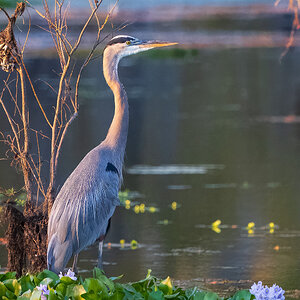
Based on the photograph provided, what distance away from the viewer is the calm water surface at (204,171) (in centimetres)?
754

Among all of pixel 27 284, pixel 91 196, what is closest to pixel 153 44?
pixel 91 196

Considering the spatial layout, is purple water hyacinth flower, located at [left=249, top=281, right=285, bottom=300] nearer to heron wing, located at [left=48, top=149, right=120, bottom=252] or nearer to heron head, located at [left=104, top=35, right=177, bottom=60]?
heron wing, located at [left=48, top=149, right=120, bottom=252]

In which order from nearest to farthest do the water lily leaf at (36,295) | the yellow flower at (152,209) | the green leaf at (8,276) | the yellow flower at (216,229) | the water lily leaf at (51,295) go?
the water lily leaf at (36,295), the water lily leaf at (51,295), the green leaf at (8,276), the yellow flower at (216,229), the yellow flower at (152,209)

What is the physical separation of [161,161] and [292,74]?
43.5 feet

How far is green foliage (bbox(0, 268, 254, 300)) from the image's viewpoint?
14.5ft

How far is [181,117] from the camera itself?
17516 millimetres

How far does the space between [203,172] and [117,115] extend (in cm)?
536

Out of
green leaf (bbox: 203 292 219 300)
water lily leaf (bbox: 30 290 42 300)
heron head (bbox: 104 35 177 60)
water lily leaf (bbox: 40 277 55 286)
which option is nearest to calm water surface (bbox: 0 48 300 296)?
heron head (bbox: 104 35 177 60)

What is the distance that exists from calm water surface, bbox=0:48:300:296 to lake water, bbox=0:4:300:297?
2cm

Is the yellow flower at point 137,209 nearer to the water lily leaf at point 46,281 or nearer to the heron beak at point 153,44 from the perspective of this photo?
the heron beak at point 153,44

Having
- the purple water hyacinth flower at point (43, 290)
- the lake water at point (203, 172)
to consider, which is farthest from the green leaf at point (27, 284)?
the lake water at point (203, 172)

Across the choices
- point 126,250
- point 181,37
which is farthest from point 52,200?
point 181,37

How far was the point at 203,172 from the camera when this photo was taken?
39.4 ft

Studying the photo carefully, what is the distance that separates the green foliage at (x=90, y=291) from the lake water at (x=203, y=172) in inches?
77.5
